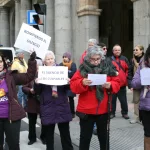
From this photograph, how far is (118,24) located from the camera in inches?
872

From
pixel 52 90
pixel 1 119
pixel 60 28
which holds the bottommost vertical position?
pixel 1 119

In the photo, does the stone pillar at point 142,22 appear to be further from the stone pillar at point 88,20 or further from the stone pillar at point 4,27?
the stone pillar at point 4,27

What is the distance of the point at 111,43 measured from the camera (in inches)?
882

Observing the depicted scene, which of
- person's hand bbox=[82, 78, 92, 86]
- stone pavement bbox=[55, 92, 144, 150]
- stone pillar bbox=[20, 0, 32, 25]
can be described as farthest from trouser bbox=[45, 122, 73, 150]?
stone pillar bbox=[20, 0, 32, 25]

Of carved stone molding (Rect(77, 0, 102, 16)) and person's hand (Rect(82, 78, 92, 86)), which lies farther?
carved stone molding (Rect(77, 0, 102, 16))

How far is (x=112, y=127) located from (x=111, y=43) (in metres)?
15.1

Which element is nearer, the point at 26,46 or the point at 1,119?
the point at 1,119

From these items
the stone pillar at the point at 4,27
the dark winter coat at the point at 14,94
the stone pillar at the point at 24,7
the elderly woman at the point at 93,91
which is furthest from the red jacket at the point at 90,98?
the stone pillar at the point at 4,27

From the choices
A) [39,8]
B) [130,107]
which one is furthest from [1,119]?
[39,8]

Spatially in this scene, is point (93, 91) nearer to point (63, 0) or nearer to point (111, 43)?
point (63, 0)

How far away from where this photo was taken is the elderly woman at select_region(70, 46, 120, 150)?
4594 millimetres

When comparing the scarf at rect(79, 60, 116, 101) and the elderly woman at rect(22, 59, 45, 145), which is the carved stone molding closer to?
the elderly woman at rect(22, 59, 45, 145)

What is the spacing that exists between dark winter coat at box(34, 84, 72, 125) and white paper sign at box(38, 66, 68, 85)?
0.12 metres

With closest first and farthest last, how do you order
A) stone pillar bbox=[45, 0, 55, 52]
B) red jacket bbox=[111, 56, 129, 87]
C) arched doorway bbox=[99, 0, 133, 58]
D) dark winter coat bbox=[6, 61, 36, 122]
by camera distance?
dark winter coat bbox=[6, 61, 36, 122]
red jacket bbox=[111, 56, 129, 87]
stone pillar bbox=[45, 0, 55, 52]
arched doorway bbox=[99, 0, 133, 58]
